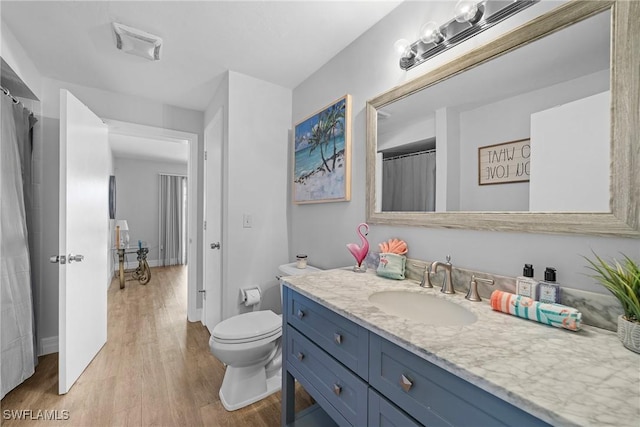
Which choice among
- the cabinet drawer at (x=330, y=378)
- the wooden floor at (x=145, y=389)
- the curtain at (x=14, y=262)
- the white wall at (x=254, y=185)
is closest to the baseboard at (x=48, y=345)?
the wooden floor at (x=145, y=389)

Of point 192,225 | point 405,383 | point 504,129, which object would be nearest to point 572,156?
point 504,129

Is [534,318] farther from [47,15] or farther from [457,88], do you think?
[47,15]

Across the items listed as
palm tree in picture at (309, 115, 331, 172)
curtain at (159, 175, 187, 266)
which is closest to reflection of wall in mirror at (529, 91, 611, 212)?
palm tree in picture at (309, 115, 331, 172)

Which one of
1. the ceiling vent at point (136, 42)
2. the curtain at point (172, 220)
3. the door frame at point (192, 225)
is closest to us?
the ceiling vent at point (136, 42)

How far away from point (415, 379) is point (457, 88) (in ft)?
3.78

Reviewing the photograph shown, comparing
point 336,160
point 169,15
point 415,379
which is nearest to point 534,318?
point 415,379

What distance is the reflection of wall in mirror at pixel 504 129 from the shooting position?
33.6 inches

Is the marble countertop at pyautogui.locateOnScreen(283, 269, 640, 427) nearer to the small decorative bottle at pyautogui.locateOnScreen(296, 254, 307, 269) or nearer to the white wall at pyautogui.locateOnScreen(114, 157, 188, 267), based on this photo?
the small decorative bottle at pyautogui.locateOnScreen(296, 254, 307, 269)

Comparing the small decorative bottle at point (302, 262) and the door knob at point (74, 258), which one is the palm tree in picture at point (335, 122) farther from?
the door knob at point (74, 258)

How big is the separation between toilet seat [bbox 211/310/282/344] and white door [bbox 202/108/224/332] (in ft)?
2.82

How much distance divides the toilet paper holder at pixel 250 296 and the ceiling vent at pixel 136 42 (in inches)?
71.9

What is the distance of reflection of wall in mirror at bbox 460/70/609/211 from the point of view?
2.80 feet

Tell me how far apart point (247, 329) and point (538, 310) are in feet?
4.70

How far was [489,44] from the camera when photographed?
3.43 ft
